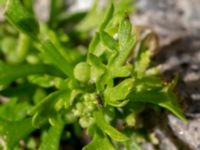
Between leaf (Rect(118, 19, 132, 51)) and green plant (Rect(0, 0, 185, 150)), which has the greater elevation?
leaf (Rect(118, 19, 132, 51))

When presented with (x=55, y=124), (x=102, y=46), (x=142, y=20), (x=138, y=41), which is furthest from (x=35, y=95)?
(x=142, y=20)

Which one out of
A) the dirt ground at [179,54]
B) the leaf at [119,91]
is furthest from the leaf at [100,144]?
the dirt ground at [179,54]

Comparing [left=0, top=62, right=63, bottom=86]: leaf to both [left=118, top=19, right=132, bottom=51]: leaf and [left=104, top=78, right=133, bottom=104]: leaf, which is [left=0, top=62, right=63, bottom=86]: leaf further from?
[left=118, top=19, right=132, bottom=51]: leaf

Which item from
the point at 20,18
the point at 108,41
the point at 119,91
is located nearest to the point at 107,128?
the point at 119,91

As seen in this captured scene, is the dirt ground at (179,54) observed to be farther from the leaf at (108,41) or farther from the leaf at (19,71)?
the leaf at (19,71)

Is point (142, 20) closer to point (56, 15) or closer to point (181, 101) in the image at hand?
point (56, 15)

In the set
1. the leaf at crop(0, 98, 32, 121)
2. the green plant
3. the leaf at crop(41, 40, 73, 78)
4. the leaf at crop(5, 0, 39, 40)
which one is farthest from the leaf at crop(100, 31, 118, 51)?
the leaf at crop(0, 98, 32, 121)
